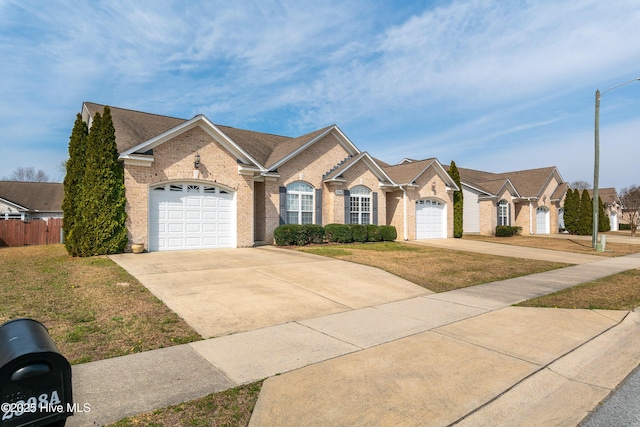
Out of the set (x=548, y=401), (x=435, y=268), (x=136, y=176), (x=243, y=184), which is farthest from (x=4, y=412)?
→ (x=243, y=184)

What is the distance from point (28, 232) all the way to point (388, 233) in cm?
2072

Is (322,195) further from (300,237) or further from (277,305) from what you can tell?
(277,305)

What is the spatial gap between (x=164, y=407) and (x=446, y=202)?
24435 mm

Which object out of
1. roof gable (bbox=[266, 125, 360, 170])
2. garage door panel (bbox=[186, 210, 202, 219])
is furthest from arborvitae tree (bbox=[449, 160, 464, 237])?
garage door panel (bbox=[186, 210, 202, 219])

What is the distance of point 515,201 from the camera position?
34.3 m

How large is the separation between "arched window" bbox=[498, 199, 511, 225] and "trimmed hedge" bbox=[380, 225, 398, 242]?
14.9 meters

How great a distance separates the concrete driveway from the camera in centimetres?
649

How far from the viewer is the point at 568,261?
14.9m

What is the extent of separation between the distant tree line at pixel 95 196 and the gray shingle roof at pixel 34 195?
25571mm

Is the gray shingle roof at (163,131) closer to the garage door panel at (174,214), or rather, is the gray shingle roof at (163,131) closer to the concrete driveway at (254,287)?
the garage door panel at (174,214)

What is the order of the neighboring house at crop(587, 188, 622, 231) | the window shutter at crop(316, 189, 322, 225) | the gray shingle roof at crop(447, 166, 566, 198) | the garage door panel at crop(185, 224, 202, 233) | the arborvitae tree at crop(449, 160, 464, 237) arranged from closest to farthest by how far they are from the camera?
the garage door panel at crop(185, 224, 202, 233)
the window shutter at crop(316, 189, 322, 225)
the arborvitae tree at crop(449, 160, 464, 237)
the gray shingle roof at crop(447, 166, 566, 198)
the neighboring house at crop(587, 188, 622, 231)

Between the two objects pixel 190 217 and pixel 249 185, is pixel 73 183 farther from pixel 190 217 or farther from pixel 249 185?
pixel 249 185

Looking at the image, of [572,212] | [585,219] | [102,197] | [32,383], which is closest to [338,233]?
[102,197]

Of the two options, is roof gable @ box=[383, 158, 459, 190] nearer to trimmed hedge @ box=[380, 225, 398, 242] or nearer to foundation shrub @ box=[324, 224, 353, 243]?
trimmed hedge @ box=[380, 225, 398, 242]
